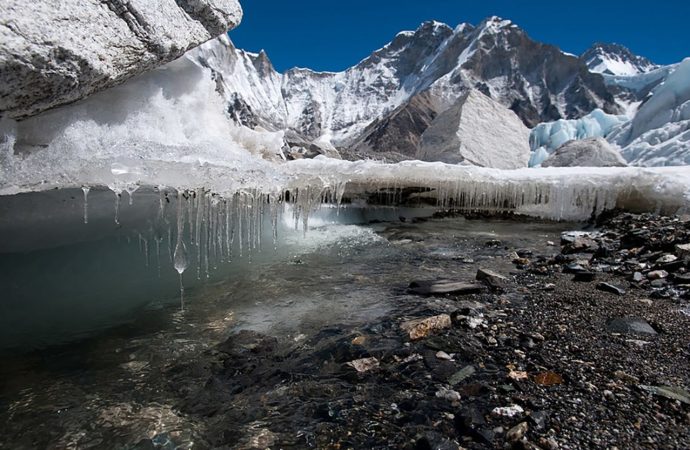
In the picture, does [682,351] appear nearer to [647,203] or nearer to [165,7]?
[165,7]

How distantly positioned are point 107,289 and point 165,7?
3712 mm

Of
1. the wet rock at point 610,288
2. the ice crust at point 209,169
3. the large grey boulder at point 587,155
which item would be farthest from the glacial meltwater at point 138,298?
the large grey boulder at point 587,155

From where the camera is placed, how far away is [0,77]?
2.75 meters

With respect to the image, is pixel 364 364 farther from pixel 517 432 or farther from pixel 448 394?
pixel 517 432

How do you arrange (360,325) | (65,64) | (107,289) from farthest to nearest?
(107,289) < (360,325) < (65,64)

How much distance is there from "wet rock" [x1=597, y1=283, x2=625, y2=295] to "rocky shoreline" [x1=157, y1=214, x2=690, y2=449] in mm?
21

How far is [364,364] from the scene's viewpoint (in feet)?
9.80

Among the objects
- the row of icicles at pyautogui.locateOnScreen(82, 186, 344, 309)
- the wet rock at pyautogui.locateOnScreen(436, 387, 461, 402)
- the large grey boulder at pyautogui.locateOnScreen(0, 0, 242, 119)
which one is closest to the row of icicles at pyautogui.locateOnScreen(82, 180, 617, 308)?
the row of icicles at pyautogui.locateOnScreen(82, 186, 344, 309)

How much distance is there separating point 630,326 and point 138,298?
5321mm

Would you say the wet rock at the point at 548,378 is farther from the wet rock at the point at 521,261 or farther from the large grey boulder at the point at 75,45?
the large grey boulder at the point at 75,45

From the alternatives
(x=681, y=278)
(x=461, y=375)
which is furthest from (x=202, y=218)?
(x=681, y=278)

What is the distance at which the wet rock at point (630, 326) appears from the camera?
124 inches

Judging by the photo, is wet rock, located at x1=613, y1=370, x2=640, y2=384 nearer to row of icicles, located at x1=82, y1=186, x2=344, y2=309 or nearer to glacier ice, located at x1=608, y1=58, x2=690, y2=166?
row of icicles, located at x1=82, y1=186, x2=344, y2=309

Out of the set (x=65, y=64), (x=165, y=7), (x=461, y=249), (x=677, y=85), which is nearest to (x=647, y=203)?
(x=461, y=249)
